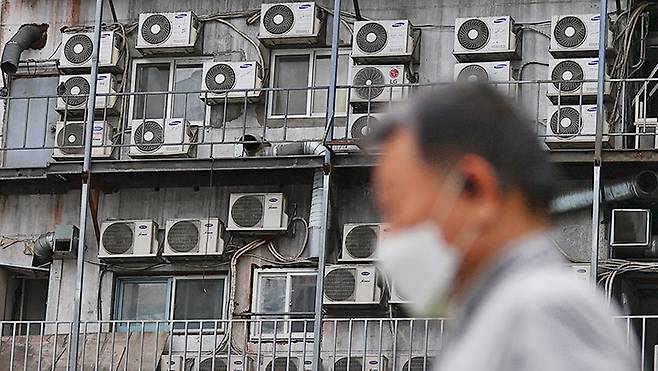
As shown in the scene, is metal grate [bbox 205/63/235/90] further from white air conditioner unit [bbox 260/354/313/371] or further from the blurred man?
the blurred man

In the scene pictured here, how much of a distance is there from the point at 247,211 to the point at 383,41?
2050mm

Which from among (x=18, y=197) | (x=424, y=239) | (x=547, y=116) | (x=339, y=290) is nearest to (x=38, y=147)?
(x=18, y=197)

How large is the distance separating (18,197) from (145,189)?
1.35 m

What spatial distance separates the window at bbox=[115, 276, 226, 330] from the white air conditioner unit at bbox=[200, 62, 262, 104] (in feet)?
5.76

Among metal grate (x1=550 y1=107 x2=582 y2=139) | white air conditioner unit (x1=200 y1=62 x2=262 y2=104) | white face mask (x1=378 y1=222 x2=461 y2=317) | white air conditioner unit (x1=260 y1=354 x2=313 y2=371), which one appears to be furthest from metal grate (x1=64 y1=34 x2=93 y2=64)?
white face mask (x1=378 y1=222 x2=461 y2=317)

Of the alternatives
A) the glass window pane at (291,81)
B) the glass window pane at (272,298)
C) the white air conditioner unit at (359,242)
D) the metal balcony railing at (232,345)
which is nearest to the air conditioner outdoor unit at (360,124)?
the glass window pane at (291,81)

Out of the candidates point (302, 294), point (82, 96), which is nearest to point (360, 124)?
point (302, 294)

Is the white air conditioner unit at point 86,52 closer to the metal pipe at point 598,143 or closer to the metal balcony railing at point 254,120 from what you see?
the metal balcony railing at point 254,120

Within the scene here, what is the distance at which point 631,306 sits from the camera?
16234 millimetres

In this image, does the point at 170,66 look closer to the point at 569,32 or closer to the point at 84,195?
the point at 84,195

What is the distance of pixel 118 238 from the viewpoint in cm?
1720

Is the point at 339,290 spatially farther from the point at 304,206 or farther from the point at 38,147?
the point at 38,147

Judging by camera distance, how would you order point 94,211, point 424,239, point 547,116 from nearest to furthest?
point 424,239, point 547,116, point 94,211

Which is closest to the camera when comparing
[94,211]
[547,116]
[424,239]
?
[424,239]
